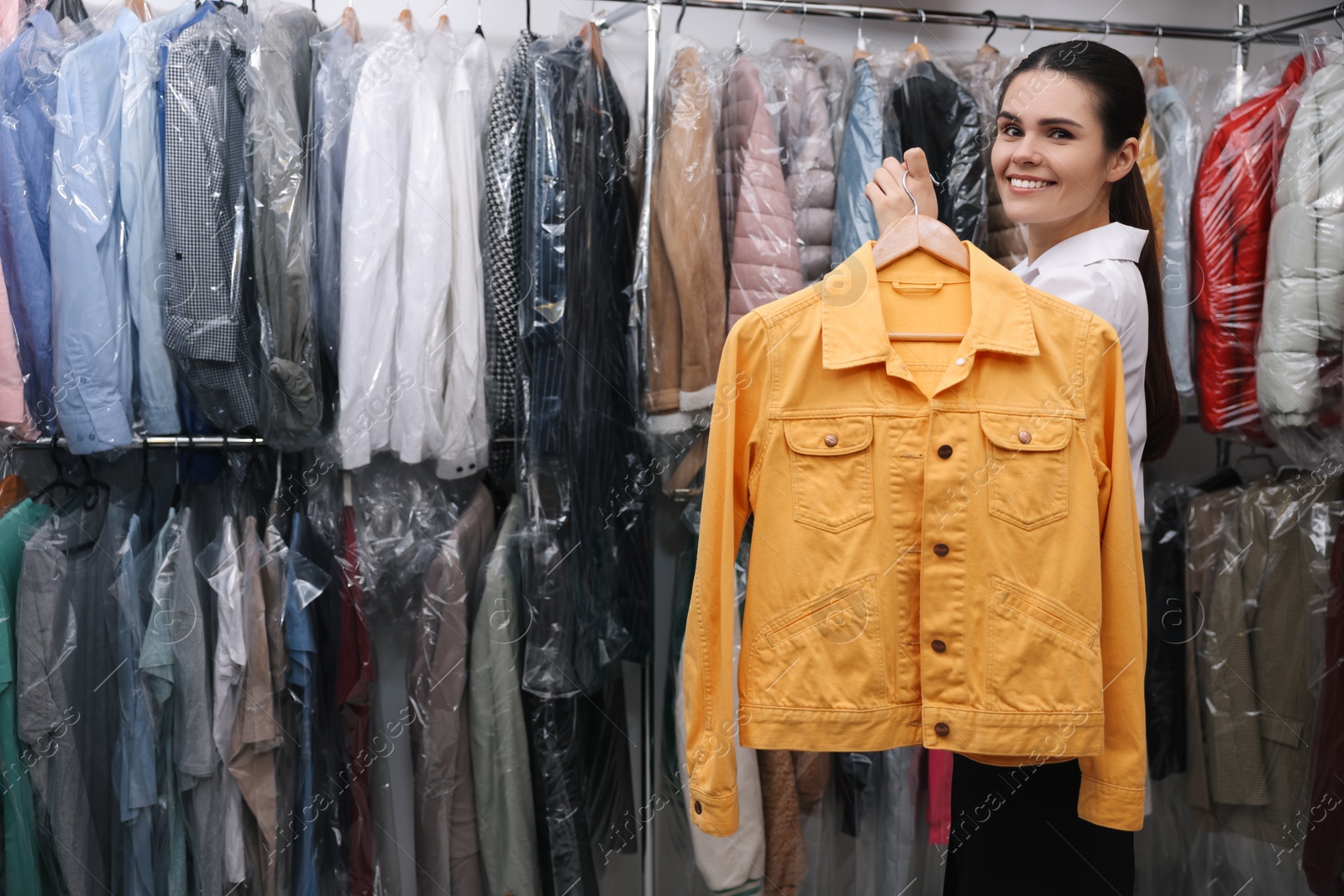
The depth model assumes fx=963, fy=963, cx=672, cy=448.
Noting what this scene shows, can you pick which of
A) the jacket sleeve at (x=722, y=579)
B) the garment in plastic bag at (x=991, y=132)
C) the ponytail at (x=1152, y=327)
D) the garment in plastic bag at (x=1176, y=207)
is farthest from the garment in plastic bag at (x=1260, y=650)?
the jacket sleeve at (x=722, y=579)

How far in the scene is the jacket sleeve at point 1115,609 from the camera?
1.27 metres

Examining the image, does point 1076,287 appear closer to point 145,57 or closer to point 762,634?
point 762,634

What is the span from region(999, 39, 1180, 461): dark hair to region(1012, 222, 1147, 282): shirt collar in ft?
0.28

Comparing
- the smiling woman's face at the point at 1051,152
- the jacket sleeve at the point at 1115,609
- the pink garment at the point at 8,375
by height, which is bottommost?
the jacket sleeve at the point at 1115,609

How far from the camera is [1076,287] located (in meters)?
1.36

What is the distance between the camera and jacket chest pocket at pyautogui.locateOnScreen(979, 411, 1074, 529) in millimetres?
1243

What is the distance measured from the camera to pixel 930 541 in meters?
1.24

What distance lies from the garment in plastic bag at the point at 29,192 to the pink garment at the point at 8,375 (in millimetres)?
22

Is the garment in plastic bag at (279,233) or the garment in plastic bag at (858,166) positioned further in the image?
the garment in plastic bag at (858,166)

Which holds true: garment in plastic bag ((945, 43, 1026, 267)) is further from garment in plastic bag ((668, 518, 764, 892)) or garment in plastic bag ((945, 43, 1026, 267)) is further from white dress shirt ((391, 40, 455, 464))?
white dress shirt ((391, 40, 455, 464))

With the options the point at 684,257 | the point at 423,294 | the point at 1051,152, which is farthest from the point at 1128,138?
the point at 423,294

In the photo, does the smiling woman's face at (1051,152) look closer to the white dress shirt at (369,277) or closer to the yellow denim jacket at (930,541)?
the yellow denim jacket at (930,541)

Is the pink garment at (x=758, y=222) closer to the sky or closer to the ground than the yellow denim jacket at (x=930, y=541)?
closer to the sky

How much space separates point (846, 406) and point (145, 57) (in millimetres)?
1488
